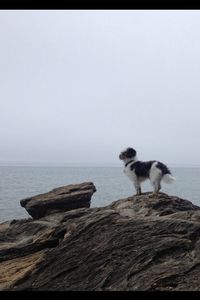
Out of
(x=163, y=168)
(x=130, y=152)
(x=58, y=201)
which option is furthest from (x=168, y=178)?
(x=58, y=201)

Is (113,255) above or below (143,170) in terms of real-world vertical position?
below

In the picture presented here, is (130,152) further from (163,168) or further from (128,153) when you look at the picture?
(163,168)

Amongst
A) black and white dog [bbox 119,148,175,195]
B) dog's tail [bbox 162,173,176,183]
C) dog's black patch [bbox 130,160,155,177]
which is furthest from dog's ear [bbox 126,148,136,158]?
dog's tail [bbox 162,173,176,183]

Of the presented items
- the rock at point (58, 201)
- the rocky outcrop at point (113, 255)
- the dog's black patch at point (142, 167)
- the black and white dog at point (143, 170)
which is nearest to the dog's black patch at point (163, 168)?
the black and white dog at point (143, 170)

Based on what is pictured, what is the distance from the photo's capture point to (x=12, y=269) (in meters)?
11.0

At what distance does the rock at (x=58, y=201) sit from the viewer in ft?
61.0

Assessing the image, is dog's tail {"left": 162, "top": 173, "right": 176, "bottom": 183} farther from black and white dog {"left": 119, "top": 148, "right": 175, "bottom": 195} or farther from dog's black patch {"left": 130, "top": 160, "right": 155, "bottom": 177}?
dog's black patch {"left": 130, "top": 160, "right": 155, "bottom": 177}

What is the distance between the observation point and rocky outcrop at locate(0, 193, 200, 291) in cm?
843

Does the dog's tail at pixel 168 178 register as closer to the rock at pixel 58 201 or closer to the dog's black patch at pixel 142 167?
the dog's black patch at pixel 142 167

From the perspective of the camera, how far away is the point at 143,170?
15.0 meters

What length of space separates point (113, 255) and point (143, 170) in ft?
18.9
